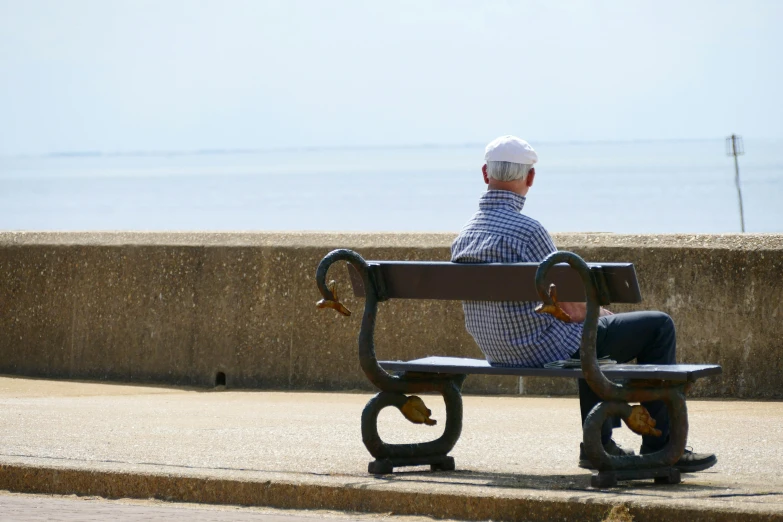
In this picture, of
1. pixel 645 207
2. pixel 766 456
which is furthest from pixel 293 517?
pixel 645 207

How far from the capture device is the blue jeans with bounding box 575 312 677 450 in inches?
222

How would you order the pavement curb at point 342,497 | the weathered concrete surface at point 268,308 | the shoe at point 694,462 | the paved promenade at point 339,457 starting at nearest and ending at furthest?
the pavement curb at point 342,497
the paved promenade at point 339,457
the shoe at point 694,462
the weathered concrete surface at point 268,308

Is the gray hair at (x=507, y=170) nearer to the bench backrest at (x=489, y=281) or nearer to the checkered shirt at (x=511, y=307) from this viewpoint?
the checkered shirt at (x=511, y=307)

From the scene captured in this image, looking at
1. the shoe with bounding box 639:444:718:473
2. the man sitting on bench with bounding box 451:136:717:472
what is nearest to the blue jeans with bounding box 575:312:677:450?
the man sitting on bench with bounding box 451:136:717:472

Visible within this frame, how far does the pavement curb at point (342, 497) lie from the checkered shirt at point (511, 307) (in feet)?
2.37

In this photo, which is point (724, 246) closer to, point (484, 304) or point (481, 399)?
point (481, 399)

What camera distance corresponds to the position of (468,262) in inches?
229

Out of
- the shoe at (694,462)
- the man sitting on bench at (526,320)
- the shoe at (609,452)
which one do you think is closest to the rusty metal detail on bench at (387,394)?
the man sitting on bench at (526,320)

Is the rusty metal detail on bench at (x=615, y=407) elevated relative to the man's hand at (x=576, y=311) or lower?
lower

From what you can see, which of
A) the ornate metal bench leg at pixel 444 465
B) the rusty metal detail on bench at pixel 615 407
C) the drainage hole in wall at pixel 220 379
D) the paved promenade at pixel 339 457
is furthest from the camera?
the drainage hole in wall at pixel 220 379

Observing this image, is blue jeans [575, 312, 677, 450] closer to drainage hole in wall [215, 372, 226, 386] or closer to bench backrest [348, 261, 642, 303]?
bench backrest [348, 261, 642, 303]

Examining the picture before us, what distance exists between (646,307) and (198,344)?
2766 mm

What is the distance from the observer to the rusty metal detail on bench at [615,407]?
5.20m

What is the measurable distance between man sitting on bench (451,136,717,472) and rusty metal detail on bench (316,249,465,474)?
310 millimetres
